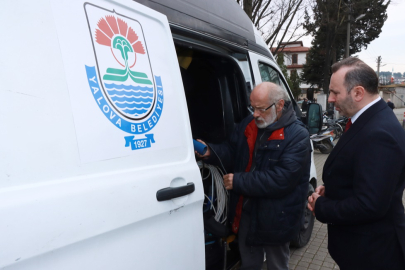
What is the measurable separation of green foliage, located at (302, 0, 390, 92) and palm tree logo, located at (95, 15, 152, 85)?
1123 cm

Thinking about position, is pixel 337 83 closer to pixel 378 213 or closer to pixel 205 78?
→ pixel 378 213

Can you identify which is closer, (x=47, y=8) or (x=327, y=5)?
(x=47, y=8)

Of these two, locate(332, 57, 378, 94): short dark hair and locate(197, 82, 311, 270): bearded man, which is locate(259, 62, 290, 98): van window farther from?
locate(332, 57, 378, 94): short dark hair

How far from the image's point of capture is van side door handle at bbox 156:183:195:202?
4.64 feet

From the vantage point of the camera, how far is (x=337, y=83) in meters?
1.66

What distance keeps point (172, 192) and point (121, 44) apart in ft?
2.18

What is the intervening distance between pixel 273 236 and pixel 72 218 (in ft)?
4.89

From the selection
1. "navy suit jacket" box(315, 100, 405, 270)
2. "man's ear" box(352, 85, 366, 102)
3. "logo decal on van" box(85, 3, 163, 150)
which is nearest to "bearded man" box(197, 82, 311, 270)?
"navy suit jacket" box(315, 100, 405, 270)

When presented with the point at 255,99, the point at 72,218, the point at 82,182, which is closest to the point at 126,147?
the point at 82,182

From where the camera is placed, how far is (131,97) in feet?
4.49

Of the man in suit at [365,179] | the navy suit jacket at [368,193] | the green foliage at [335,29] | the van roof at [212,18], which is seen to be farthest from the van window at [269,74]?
the green foliage at [335,29]

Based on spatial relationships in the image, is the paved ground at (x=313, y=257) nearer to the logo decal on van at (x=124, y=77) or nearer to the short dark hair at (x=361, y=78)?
the short dark hair at (x=361, y=78)

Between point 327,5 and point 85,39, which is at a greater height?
point 327,5

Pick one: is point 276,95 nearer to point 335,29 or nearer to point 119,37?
point 119,37
